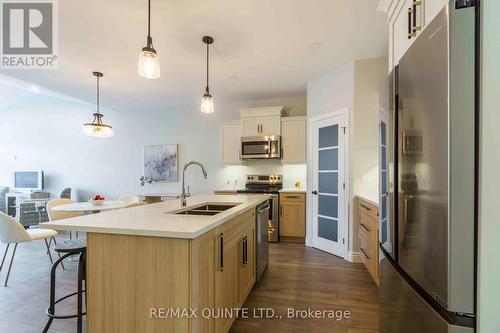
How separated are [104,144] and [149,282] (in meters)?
5.90

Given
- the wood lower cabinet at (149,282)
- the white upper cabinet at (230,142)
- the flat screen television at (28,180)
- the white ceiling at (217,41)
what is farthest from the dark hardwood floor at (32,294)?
the flat screen television at (28,180)

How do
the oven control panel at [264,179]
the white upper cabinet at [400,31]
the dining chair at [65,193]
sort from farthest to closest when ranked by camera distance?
the dining chair at [65,193] → the oven control panel at [264,179] → the white upper cabinet at [400,31]

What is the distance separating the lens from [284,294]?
2.40 m

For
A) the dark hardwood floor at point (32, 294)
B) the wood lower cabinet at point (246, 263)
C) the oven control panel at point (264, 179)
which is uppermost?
the oven control panel at point (264, 179)

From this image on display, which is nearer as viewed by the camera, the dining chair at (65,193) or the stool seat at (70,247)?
the stool seat at (70,247)

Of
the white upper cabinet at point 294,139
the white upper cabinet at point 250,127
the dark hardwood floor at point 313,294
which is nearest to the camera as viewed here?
the dark hardwood floor at point 313,294

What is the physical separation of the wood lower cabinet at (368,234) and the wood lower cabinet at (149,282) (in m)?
1.89

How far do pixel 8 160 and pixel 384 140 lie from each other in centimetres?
931

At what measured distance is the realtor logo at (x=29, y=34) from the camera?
227 cm

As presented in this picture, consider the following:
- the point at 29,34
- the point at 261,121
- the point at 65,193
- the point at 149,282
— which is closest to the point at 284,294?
the point at 149,282

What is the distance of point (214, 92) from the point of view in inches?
181

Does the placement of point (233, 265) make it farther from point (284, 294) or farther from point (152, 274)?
point (284, 294)

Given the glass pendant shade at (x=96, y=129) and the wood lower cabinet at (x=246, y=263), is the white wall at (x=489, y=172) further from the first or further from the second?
the glass pendant shade at (x=96, y=129)

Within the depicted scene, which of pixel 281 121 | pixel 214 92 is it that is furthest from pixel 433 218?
pixel 214 92
